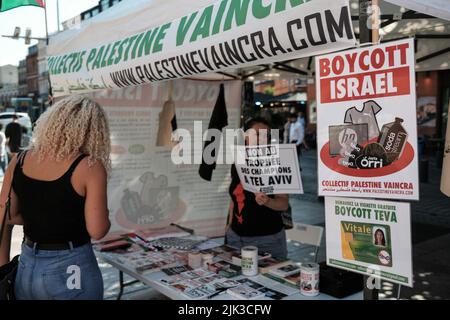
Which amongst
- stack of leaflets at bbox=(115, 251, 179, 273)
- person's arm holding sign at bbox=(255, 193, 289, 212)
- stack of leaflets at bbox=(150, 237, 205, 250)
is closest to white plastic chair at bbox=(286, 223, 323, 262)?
person's arm holding sign at bbox=(255, 193, 289, 212)

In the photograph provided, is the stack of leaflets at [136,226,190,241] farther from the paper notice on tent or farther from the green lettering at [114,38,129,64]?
the green lettering at [114,38,129,64]

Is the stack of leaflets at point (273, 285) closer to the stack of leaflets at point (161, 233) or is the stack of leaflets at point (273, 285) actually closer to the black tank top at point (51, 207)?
the black tank top at point (51, 207)

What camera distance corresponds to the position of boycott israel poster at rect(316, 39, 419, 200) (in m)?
1.65

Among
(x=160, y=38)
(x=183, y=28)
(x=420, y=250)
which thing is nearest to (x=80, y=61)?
(x=160, y=38)

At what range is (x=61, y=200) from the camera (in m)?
1.99

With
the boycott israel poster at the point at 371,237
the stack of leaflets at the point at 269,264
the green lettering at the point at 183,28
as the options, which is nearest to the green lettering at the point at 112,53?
the green lettering at the point at 183,28

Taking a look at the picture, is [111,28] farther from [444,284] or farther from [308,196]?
[308,196]

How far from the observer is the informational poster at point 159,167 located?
13.3 ft

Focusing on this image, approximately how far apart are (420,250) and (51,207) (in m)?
4.74

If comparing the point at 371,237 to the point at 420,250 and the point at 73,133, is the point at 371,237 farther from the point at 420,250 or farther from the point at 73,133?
the point at 420,250

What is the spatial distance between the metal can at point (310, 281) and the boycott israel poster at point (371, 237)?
24cm

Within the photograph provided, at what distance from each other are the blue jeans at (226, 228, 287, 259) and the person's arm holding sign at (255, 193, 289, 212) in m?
0.28
